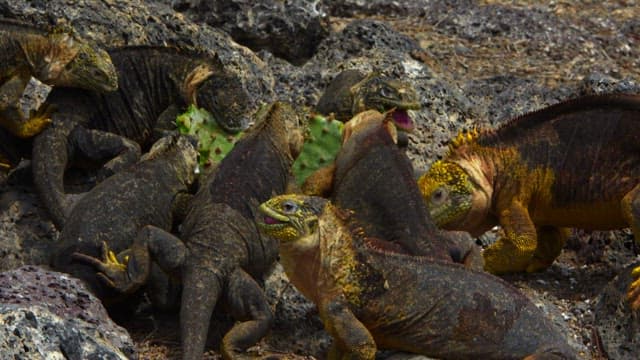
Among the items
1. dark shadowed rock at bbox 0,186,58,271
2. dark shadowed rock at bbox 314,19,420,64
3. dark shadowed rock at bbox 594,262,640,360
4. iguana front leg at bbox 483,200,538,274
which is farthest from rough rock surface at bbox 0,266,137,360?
dark shadowed rock at bbox 314,19,420,64

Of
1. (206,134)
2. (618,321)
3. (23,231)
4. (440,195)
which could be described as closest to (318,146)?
(206,134)

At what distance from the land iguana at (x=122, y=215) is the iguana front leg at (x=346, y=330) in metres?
0.86

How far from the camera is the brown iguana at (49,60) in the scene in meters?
7.34

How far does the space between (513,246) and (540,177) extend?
47cm

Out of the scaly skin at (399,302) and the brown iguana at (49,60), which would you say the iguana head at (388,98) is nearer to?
the brown iguana at (49,60)

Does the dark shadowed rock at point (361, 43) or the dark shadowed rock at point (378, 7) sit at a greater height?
the dark shadowed rock at point (361, 43)

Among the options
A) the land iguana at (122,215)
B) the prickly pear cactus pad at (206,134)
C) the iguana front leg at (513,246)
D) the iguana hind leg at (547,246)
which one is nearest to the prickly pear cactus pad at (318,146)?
the prickly pear cactus pad at (206,134)

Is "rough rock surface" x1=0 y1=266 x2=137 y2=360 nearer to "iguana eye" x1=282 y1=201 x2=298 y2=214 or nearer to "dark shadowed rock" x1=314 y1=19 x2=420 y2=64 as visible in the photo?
"iguana eye" x1=282 y1=201 x2=298 y2=214

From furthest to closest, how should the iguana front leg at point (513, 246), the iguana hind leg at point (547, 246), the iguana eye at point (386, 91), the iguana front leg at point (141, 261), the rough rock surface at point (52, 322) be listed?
the iguana eye at point (386, 91) < the iguana hind leg at point (547, 246) < the iguana front leg at point (513, 246) < the iguana front leg at point (141, 261) < the rough rock surface at point (52, 322)

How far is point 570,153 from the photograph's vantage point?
7.01m

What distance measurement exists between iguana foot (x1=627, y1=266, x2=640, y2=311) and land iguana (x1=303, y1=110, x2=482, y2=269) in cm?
72

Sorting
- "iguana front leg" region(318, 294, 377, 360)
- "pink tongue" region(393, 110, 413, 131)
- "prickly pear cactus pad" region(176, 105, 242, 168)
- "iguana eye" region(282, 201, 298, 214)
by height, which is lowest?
"prickly pear cactus pad" region(176, 105, 242, 168)

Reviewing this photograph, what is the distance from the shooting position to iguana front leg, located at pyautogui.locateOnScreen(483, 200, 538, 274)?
6.78 meters

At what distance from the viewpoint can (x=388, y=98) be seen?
7406 millimetres
